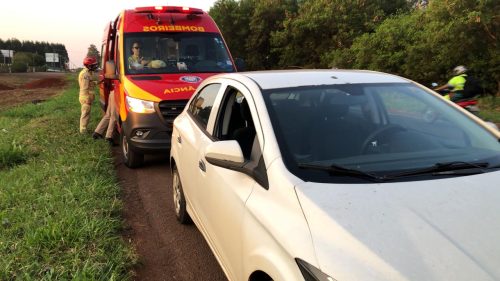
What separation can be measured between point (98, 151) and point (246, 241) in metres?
5.67

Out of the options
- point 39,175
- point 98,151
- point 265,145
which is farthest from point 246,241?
point 98,151

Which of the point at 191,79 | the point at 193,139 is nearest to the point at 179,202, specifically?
the point at 193,139

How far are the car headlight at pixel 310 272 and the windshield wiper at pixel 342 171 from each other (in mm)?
647

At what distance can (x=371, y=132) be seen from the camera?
2.93m

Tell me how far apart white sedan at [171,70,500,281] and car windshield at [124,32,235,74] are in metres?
3.65

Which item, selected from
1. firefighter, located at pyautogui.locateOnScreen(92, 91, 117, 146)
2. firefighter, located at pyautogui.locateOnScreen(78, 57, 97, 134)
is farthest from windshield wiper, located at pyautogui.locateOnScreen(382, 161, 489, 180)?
firefighter, located at pyautogui.locateOnScreen(78, 57, 97, 134)

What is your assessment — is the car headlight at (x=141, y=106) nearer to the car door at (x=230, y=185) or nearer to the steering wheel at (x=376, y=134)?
the car door at (x=230, y=185)

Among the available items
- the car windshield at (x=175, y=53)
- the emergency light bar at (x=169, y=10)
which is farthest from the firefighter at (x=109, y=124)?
the emergency light bar at (x=169, y=10)

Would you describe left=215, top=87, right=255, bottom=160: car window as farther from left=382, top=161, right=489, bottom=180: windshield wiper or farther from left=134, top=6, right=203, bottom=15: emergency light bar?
left=134, top=6, right=203, bottom=15: emergency light bar

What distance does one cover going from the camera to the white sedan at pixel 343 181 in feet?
6.12

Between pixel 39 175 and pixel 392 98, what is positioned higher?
pixel 392 98

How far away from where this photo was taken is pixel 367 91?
10.8ft

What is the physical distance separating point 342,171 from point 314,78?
1.10m

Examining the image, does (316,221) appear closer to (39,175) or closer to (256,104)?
(256,104)
